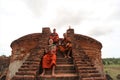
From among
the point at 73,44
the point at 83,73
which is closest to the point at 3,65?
the point at 73,44

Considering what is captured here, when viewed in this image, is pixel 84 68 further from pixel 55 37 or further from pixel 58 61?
pixel 55 37

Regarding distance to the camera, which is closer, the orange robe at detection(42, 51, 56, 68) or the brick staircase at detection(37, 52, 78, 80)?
the brick staircase at detection(37, 52, 78, 80)

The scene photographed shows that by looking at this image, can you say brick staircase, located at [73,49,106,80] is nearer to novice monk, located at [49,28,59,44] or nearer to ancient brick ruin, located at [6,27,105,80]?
ancient brick ruin, located at [6,27,105,80]

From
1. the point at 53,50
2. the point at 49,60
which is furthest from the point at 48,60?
the point at 53,50

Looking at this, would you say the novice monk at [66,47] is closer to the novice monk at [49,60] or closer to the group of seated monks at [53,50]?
the group of seated monks at [53,50]

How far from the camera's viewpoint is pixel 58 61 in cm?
841

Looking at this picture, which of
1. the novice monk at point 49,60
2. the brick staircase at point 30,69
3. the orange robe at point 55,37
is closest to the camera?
the brick staircase at point 30,69

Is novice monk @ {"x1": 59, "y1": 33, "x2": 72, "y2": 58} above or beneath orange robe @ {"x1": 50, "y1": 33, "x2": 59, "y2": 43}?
beneath

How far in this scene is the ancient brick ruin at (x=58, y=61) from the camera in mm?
6926

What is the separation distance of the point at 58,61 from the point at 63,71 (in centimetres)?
79

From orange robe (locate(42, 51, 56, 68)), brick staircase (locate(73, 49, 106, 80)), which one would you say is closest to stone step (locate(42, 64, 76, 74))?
brick staircase (locate(73, 49, 106, 80))

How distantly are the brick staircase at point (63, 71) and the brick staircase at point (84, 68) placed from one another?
30 centimetres

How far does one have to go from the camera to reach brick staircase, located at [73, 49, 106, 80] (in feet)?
22.1

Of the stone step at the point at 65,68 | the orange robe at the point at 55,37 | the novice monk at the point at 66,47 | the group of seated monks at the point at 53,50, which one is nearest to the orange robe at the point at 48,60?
the group of seated monks at the point at 53,50
